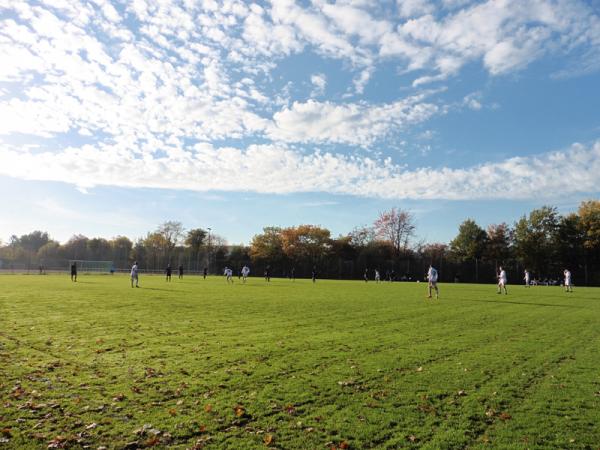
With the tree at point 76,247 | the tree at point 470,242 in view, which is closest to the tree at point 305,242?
the tree at point 470,242

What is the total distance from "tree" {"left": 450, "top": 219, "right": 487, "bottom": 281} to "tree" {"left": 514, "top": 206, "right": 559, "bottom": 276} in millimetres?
5581

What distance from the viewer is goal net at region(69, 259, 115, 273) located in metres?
77.2

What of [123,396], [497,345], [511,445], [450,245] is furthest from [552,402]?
[450,245]

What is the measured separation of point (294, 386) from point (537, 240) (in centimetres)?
7308

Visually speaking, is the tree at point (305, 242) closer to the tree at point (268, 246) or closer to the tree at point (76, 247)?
the tree at point (268, 246)

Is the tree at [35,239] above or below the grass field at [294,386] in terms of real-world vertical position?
above

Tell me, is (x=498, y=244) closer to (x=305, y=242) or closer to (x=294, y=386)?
(x=305, y=242)

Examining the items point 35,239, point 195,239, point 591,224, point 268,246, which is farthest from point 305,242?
point 35,239

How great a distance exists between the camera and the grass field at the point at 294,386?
5031 millimetres

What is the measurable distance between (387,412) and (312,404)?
1026 millimetres

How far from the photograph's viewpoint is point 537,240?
6938cm

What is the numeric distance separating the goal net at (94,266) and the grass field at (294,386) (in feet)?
233

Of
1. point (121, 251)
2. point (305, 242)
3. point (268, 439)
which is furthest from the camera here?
point (121, 251)

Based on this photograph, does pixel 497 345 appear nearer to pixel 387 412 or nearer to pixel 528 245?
pixel 387 412
